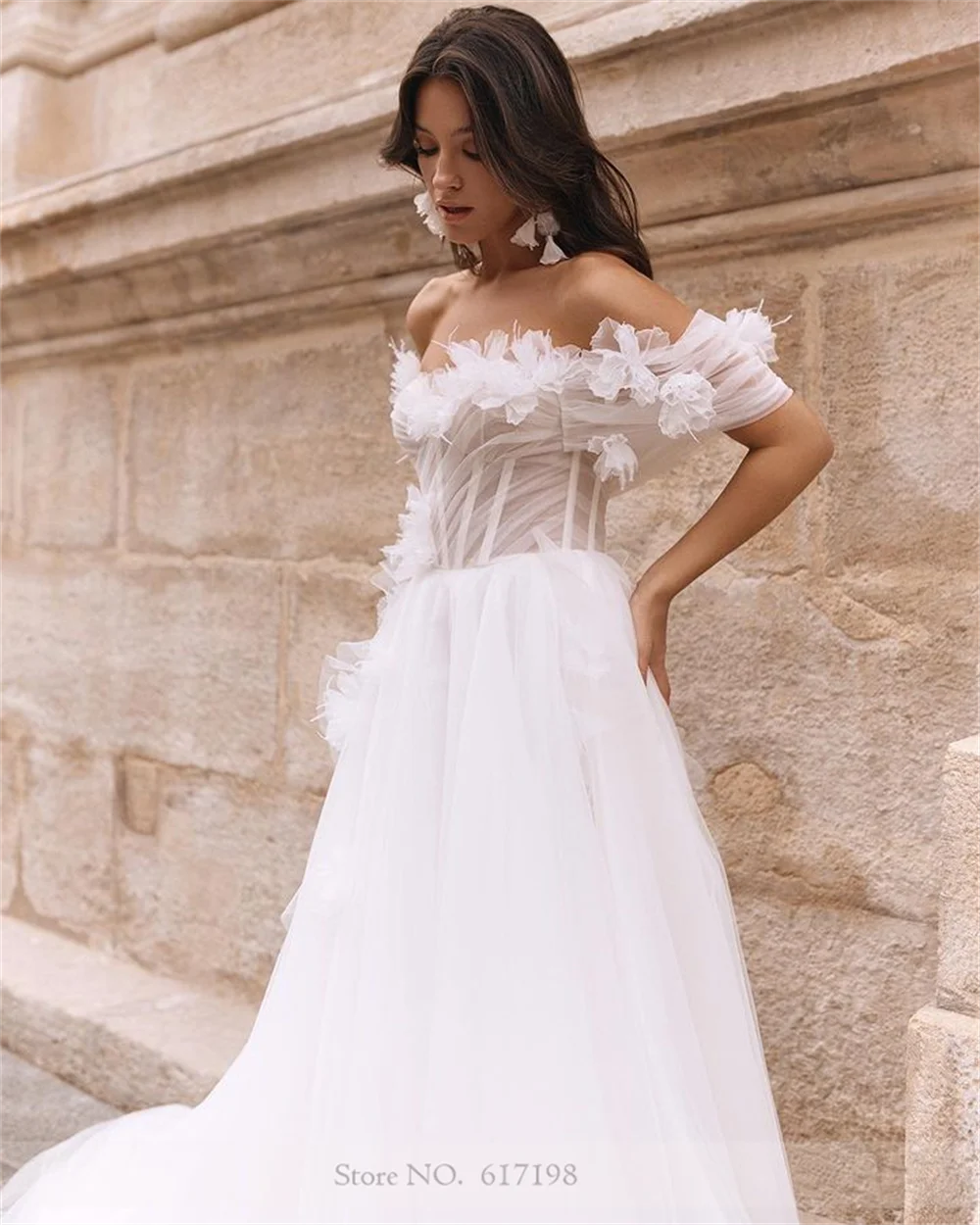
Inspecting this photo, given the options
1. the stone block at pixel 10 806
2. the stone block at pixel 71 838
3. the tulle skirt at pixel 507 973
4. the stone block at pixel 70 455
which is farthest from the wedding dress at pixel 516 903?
the stone block at pixel 10 806

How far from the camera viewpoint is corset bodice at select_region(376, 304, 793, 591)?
1773 millimetres

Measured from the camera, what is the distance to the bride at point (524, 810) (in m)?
1.66

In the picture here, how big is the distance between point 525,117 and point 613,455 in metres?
0.48

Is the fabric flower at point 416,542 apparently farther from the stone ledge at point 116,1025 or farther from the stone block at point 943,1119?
the stone ledge at point 116,1025

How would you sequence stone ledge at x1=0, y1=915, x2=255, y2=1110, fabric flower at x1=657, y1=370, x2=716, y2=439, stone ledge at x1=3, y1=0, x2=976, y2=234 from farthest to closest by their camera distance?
stone ledge at x1=0, y1=915, x2=255, y2=1110 → stone ledge at x1=3, y1=0, x2=976, y2=234 → fabric flower at x1=657, y1=370, x2=716, y2=439

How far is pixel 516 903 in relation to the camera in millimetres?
1731

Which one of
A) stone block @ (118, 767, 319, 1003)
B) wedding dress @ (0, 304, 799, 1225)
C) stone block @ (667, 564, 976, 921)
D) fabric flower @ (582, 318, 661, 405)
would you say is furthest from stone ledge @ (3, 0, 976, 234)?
stone block @ (118, 767, 319, 1003)

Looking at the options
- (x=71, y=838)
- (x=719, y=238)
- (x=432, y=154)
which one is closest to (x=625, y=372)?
(x=432, y=154)

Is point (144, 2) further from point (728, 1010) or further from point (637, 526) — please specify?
point (728, 1010)

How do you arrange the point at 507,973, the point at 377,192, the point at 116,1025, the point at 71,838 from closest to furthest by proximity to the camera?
the point at 507,973 → the point at 377,192 → the point at 116,1025 → the point at 71,838

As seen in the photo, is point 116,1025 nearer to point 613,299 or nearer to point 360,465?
point 360,465

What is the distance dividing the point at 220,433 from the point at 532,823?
2025 millimetres

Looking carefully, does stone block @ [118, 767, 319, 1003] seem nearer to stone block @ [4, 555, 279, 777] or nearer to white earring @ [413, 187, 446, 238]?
stone block @ [4, 555, 279, 777]

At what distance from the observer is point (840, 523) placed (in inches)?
88.9
